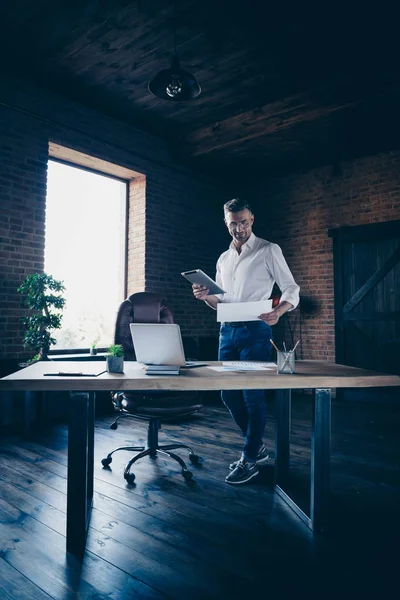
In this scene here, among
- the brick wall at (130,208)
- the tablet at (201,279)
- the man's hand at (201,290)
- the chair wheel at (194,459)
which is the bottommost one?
the chair wheel at (194,459)

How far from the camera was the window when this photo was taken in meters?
4.78

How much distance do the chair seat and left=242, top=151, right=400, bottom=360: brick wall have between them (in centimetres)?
372

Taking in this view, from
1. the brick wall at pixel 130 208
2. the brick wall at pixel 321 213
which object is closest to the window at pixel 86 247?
the brick wall at pixel 130 208

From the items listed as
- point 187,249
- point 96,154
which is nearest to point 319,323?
point 187,249

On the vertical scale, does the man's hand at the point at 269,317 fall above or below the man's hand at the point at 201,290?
below

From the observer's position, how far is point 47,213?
15.1ft

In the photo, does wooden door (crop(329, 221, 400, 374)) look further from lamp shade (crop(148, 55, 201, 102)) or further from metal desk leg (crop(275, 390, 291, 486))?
metal desk leg (crop(275, 390, 291, 486))

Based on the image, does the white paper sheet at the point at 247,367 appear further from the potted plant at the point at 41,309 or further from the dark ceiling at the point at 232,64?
the dark ceiling at the point at 232,64

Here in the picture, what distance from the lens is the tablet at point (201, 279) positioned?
→ 7.20 feet

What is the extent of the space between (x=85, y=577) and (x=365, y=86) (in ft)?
14.8

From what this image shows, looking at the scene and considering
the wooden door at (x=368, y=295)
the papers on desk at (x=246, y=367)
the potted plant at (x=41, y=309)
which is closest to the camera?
the papers on desk at (x=246, y=367)

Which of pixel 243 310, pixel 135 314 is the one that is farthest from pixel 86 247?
pixel 243 310

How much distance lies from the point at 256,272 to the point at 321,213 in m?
3.74

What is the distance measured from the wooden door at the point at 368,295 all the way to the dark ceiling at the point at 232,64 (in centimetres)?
111
